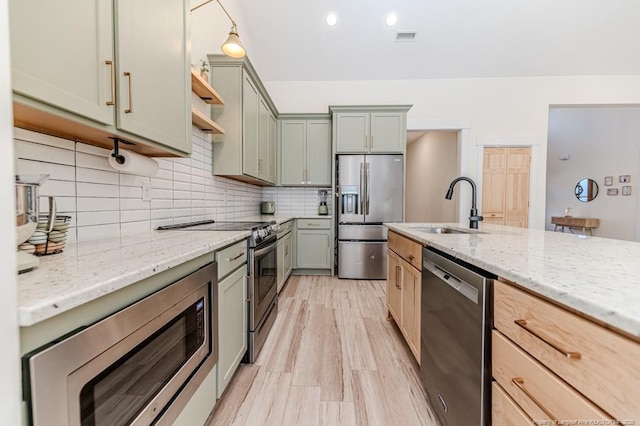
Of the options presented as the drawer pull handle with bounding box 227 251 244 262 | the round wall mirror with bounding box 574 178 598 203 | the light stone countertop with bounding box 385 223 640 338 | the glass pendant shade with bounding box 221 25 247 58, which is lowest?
the drawer pull handle with bounding box 227 251 244 262

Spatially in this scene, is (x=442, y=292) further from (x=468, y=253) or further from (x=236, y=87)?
(x=236, y=87)

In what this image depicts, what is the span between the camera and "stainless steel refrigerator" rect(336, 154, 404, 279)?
12.2 feet

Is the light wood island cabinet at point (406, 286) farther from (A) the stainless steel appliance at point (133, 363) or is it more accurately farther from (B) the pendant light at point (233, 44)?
(B) the pendant light at point (233, 44)

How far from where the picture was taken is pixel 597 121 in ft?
19.6

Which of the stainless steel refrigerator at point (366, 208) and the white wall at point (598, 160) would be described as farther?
the white wall at point (598, 160)

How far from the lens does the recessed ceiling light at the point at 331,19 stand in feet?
11.7

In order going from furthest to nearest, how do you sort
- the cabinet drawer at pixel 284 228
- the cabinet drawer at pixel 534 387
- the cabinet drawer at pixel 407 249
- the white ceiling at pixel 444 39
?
the white ceiling at pixel 444 39, the cabinet drawer at pixel 284 228, the cabinet drawer at pixel 407 249, the cabinet drawer at pixel 534 387

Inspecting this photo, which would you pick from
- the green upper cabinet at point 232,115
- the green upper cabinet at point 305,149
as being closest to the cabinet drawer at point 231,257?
the green upper cabinet at point 232,115

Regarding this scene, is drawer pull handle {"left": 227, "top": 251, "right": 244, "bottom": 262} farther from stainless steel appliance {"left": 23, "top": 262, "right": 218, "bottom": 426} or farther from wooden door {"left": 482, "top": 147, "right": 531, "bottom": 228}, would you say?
wooden door {"left": 482, "top": 147, "right": 531, "bottom": 228}

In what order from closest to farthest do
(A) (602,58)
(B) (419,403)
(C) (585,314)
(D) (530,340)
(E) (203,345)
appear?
1. (C) (585,314)
2. (D) (530,340)
3. (E) (203,345)
4. (B) (419,403)
5. (A) (602,58)

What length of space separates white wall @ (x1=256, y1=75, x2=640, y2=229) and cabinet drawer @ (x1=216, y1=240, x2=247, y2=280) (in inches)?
139

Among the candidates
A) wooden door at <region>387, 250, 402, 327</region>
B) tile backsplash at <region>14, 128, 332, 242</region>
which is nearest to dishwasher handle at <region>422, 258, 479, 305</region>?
wooden door at <region>387, 250, 402, 327</region>

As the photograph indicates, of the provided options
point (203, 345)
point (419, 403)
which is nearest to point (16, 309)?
point (203, 345)

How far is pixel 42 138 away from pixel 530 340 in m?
1.87
